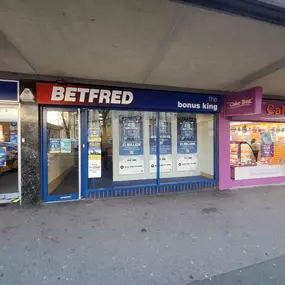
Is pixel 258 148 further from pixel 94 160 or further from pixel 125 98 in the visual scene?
pixel 94 160

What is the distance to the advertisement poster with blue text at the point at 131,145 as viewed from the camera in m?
5.44

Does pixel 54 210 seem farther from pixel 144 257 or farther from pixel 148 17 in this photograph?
pixel 148 17

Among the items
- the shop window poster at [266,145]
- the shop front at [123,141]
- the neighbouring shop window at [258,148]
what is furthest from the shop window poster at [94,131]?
the shop window poster at [266,145]

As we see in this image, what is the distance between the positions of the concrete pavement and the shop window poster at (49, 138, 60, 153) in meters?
1.25

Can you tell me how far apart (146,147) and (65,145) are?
2.16 m

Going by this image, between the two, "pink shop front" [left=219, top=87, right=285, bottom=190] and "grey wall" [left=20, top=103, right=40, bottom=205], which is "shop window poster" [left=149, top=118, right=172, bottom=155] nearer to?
"pink shop front" [left=219, top=87, right=285, bottom=190]

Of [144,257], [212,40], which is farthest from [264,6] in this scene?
[144,257]

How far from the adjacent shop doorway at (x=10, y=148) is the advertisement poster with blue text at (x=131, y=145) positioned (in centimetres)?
244

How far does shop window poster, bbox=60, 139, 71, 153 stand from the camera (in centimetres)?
469

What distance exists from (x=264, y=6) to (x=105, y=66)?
8.59 feet

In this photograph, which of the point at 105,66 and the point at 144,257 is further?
the point at 105,66

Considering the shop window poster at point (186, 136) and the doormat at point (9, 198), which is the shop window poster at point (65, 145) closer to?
the doormat at point (9, 198)

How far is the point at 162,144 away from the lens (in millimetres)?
5672

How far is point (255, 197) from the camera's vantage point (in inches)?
197
